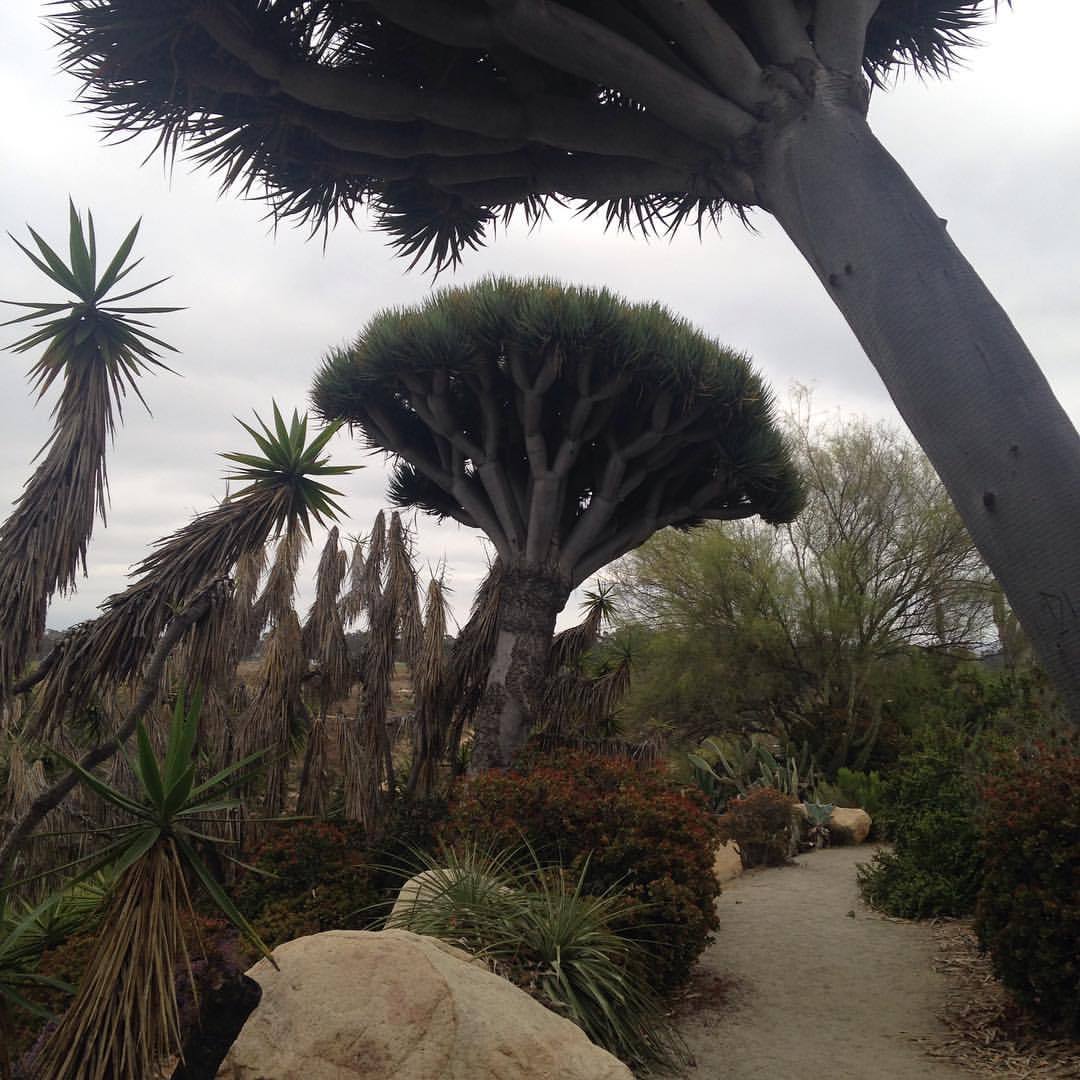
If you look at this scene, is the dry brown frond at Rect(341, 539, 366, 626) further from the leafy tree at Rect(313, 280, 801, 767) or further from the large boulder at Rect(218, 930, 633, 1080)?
the large boulder at Rect(218, 930, 633, 1080)

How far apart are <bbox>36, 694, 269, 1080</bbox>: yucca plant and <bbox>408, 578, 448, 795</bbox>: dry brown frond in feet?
25.9

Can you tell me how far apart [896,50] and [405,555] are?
7.25 m

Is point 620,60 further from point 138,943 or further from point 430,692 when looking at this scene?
point 430,692

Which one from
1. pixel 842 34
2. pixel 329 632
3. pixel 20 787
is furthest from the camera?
pixel 329 632

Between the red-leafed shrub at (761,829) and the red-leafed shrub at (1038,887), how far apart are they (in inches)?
296

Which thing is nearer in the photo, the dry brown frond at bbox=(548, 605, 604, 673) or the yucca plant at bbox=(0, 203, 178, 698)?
the yucca plant at bbox=(0, 203, 178, 698)

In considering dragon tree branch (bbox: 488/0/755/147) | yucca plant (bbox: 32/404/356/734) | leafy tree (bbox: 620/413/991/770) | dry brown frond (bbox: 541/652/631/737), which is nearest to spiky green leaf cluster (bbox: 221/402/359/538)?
yucca plant (bbox: 32/404/356/734)

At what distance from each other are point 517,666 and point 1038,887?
6.19m

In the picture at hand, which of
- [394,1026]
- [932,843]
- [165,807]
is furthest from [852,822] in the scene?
[165,807]

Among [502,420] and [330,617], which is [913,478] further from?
[330,617]

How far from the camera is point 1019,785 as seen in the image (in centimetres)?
539

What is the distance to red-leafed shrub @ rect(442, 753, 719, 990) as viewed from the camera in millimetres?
6281

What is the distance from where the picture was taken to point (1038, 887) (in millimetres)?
5164

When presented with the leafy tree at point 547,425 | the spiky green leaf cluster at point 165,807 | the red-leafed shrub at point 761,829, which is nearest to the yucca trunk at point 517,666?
the leafy tree at point 547,425
